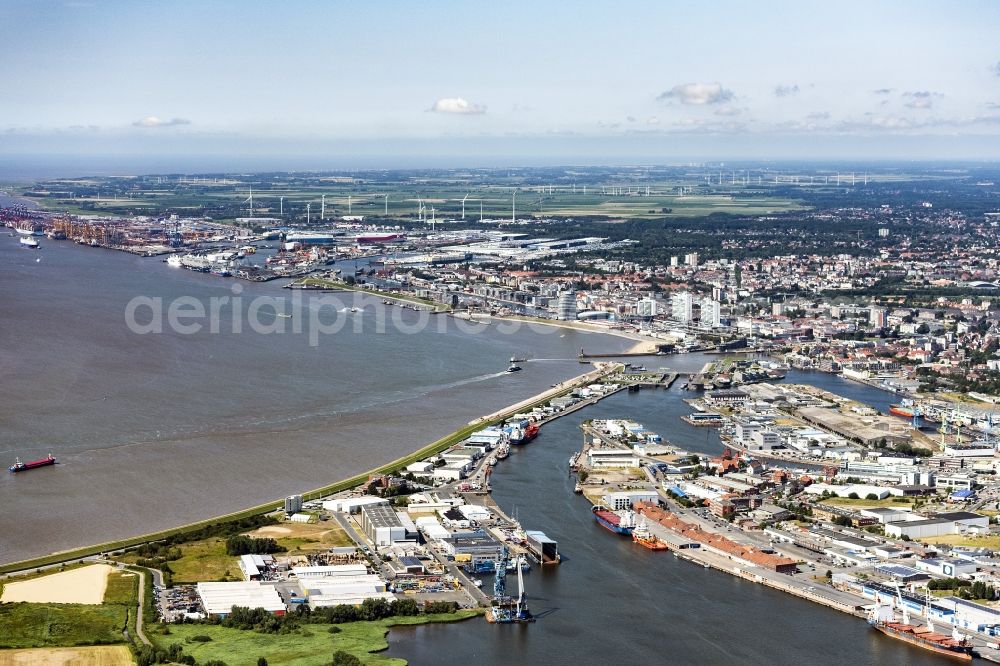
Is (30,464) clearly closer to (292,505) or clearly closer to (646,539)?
(292,505)

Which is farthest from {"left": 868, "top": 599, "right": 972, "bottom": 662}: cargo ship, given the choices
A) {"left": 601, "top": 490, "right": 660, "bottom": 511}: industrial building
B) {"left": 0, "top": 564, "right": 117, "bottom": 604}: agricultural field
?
{"left": 0, "top": 564, "right": 117, "bottom": 604}: agricultural field

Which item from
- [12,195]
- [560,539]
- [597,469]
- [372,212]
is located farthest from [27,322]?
[12,195]

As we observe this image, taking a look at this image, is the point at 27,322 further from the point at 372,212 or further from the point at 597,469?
the point at 372,212

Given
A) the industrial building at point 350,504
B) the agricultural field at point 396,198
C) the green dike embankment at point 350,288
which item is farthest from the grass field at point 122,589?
the agricultural field at point 396,198

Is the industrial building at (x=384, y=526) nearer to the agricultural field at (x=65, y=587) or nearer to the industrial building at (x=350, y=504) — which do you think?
the industrial building at (x=350, y=504)

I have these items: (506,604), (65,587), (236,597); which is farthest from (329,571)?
(65,587)
